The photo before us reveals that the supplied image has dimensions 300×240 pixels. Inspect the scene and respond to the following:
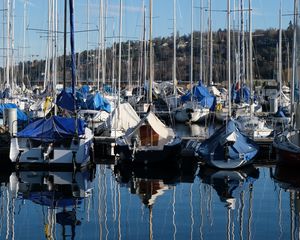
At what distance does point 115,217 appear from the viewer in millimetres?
21109

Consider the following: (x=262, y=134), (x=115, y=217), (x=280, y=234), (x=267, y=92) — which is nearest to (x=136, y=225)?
(x=115, y=217)

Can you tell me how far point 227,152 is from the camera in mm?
29266

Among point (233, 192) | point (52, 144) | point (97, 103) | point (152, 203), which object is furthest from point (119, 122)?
point (97, 103)

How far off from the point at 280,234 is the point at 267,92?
59932 millimetres

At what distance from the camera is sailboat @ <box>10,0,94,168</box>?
28.9 m

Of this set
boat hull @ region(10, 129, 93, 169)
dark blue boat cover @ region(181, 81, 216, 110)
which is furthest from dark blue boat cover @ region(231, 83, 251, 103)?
boat hull @ region(10, 129, 93, 169)

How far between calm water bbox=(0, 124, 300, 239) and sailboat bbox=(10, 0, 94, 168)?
646 millimetres

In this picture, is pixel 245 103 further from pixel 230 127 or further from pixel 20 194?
pixel 20 194

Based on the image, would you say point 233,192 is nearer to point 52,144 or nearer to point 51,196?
point 51,196

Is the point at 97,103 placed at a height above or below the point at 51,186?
above

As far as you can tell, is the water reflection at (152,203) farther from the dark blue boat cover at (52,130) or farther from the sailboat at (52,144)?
the dark blue boat cover at (52,130)

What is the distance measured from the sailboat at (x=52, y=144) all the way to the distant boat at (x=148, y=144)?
170 cm

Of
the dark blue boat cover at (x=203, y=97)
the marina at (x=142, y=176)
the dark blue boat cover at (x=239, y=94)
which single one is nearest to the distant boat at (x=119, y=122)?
the marina at (x=142, y=176)

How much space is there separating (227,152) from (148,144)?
360 centimetres
